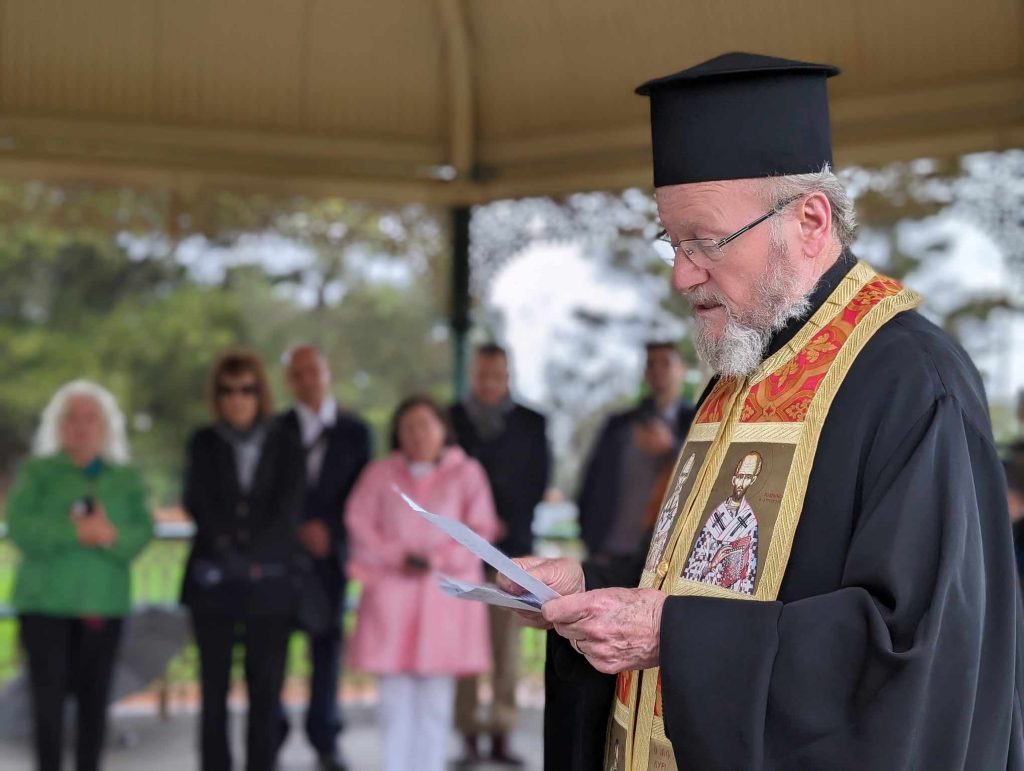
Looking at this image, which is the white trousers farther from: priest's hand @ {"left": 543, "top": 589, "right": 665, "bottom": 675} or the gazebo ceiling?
priest's hand @ {"left": 543, "top": 589, "right": 665, "bottom": 675}

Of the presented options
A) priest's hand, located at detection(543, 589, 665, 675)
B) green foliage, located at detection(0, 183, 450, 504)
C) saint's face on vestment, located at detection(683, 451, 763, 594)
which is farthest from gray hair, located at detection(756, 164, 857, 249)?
green foliage, located at detection(0, 183, 450, 504)

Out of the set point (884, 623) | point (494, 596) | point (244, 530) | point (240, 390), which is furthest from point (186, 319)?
point (884, 623)

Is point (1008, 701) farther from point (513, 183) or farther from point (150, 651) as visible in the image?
point (150, 651)

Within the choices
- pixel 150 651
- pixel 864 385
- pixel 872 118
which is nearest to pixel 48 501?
pixel 150 651

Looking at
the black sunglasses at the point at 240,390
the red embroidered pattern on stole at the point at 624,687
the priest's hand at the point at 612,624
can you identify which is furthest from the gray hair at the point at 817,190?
the black sunglasses at the point at 240,390

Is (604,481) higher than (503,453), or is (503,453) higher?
(503,453)

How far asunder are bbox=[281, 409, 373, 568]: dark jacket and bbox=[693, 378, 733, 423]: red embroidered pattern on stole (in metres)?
4.39

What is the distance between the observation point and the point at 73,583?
5.84 m

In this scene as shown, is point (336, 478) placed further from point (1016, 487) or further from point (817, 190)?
point (817, 190)

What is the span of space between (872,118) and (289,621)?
3.37 m

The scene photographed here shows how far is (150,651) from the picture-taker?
8.20 m

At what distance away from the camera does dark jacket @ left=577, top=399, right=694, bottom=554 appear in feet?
23.1

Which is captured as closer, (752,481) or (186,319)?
(752,481)

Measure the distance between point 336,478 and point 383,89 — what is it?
2003 millimetres
